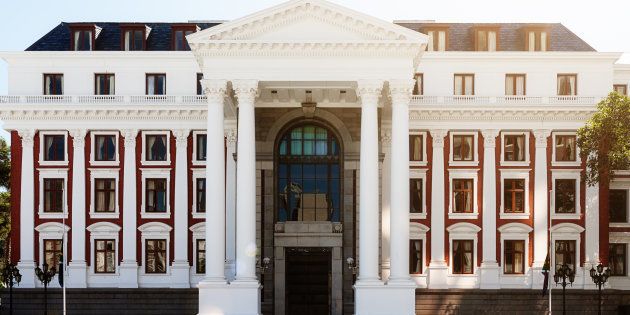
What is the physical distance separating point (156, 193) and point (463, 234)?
2099cm

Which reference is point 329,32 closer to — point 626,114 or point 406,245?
point 406,245

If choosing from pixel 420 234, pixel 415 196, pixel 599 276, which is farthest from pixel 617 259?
pixel 415 196

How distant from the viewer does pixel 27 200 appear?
55906 mm

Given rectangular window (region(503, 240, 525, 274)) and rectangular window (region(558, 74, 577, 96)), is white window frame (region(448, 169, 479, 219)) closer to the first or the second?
rectangular window (region(503, 240, 525, 274))

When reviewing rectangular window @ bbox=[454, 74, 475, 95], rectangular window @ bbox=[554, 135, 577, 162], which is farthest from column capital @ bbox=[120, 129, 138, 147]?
rectangular window @ bbox=[554, 135, 577, 162]

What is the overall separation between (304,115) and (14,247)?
21438 millimetres

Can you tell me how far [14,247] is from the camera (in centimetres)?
5566

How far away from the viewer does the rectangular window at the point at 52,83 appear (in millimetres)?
56969

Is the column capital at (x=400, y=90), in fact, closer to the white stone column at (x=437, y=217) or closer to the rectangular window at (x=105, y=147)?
the white stone column at (x=437, y=217)

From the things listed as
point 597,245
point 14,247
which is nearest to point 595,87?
point 597,245

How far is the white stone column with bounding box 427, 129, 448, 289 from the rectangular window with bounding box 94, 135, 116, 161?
21677 mm

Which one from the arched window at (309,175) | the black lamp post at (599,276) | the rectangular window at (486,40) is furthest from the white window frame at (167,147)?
the black lamp post at (599,276)

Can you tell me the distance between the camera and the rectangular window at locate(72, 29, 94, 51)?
189 ft

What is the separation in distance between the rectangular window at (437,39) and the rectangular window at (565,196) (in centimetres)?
1219
